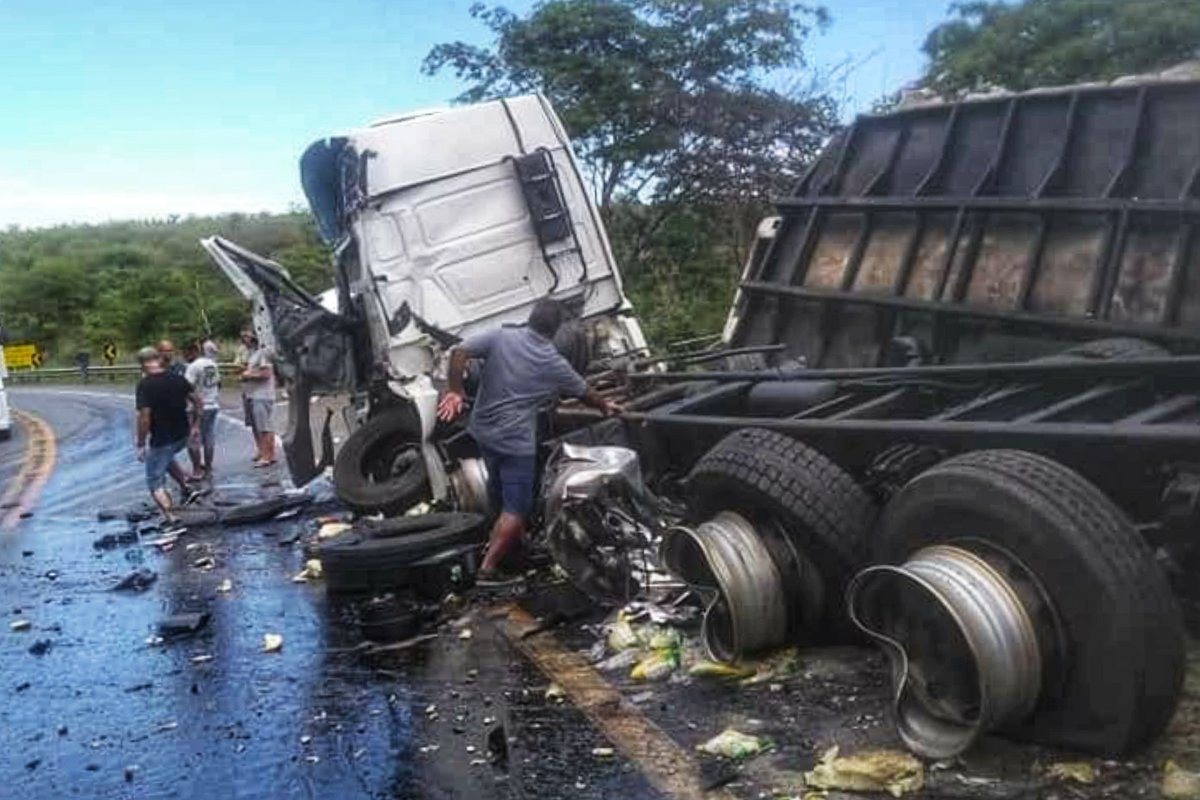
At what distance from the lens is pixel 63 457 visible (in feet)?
54.1

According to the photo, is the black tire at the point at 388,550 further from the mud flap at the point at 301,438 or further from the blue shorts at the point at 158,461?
the blue shorts at the point at 158,461

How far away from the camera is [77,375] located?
143 ft

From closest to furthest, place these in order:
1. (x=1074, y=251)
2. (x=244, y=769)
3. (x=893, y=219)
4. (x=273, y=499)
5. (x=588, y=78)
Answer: (x=244, y=769)
(x=1074, y=251)
(x=893, y=219)
(x=273, y=499)
(x=588, y=78)

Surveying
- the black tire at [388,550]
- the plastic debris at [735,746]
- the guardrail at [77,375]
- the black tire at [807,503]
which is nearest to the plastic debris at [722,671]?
the black tire at [807,503]

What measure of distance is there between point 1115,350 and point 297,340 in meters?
6.37

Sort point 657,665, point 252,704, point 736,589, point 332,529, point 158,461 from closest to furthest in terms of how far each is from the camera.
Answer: point 736,589, point 657,665, point 252,704, point 332,529, point 158,461

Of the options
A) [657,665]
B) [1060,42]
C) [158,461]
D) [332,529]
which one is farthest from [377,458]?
[1060,42]

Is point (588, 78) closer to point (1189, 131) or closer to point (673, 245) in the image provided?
point (673, 245)

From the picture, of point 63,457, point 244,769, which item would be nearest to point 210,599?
point 244,769

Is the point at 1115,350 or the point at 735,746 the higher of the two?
the point at 1115,350

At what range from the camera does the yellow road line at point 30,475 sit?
11857 mm

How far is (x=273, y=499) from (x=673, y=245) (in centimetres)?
973

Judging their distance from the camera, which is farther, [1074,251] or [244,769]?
[1074,251]

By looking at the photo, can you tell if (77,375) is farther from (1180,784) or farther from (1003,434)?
(1180,784)
